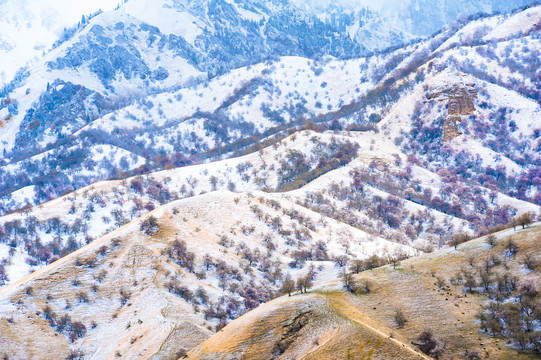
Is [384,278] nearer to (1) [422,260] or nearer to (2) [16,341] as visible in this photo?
(1) [422,260]

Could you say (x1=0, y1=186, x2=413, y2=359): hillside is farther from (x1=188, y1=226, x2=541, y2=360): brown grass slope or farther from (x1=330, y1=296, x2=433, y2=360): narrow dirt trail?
(x1=330, y1=296, x2=433, y2=360): narrow dirt trail

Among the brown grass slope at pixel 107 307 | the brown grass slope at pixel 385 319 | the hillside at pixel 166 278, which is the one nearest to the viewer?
the brown grass slope at pixel 385 319

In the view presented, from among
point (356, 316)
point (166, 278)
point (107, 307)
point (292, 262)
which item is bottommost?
point (292, 262)

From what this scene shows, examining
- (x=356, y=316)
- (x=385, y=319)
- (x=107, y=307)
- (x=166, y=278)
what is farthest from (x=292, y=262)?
(x=356, y=316)

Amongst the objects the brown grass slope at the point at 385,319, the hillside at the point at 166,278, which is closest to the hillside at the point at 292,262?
the brown grass slope at the point at 385,319

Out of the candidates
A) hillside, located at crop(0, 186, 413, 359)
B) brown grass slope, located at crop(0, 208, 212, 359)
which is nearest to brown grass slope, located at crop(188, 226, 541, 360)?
brown grass slope, located at crop(0, 208, 212, 359)

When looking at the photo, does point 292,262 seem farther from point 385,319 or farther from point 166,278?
point 385,319

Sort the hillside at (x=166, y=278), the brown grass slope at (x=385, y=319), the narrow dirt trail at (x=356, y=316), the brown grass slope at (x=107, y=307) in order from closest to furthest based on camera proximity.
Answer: the narrow dirt trail at (x=356, y=316) → the brown grass slope at (x=385, y=319) → the brown grass slope at (x=107, y=307) → the hillside at (x=166, y=278)

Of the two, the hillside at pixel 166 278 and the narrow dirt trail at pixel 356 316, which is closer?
the narrow dirt trail at pixel 356 316

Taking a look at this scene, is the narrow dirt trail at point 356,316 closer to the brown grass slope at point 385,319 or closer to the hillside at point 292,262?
the brown grass slope at point 385,319
